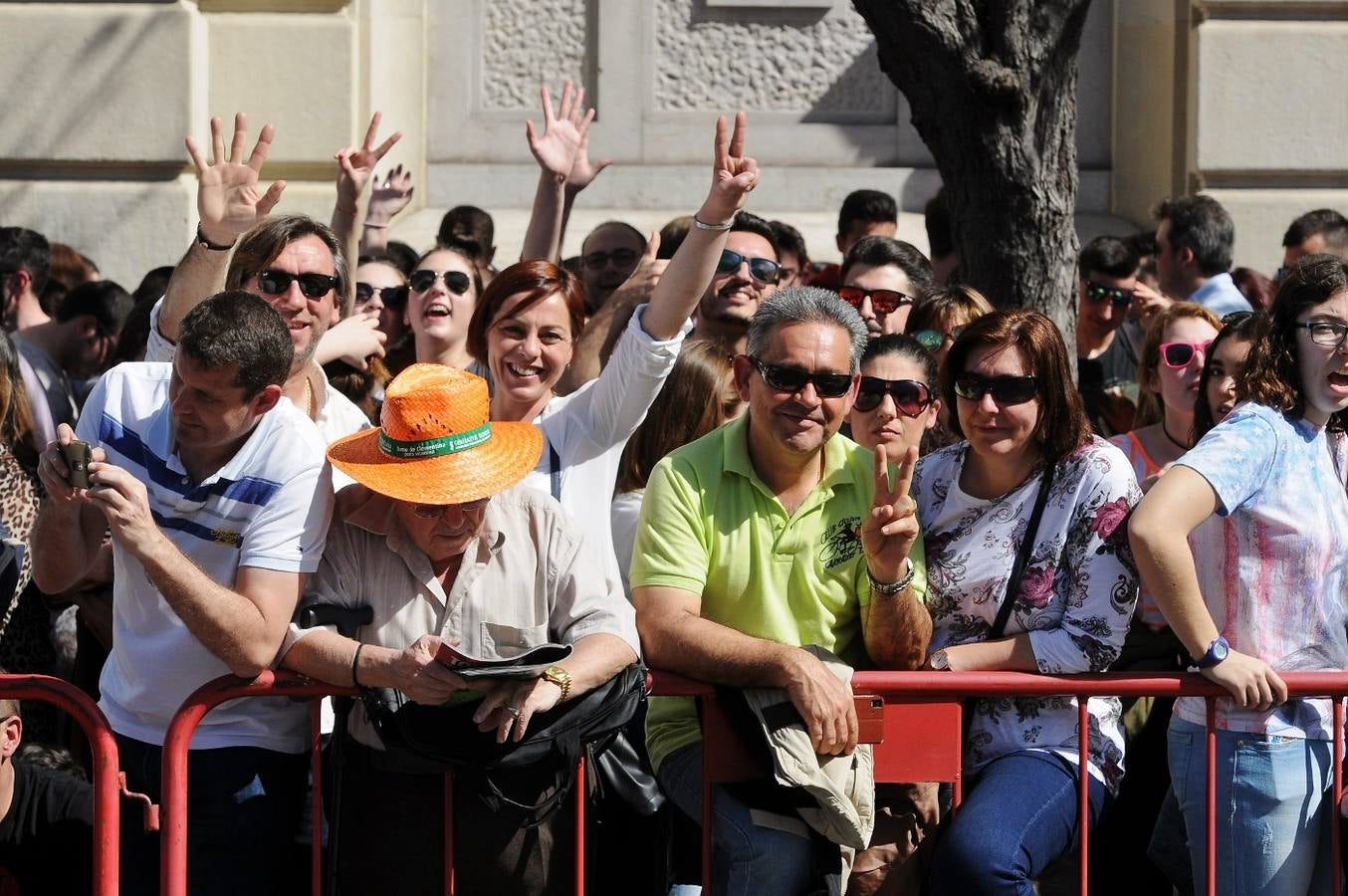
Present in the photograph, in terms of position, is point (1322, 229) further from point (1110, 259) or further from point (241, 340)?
point (241, 340)

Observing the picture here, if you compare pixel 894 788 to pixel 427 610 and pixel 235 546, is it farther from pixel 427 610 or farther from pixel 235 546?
pixel 235 546

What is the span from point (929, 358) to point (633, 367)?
98 centimetres

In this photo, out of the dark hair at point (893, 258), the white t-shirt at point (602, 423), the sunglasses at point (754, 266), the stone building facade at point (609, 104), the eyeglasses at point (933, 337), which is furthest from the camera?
the stone building facade at point (609, 104)

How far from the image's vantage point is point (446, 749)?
3740 mm

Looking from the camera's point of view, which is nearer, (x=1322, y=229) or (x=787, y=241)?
(x=787, y=241)

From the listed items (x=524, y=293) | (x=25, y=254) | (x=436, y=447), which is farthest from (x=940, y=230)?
(x=436, y=447)

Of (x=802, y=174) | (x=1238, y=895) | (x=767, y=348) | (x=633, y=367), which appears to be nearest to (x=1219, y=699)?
(x=1238, y=895)

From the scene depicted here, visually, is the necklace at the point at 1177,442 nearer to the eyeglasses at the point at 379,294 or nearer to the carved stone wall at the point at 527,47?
the eyeglasses at the point at 379,294

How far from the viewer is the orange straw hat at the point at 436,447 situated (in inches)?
150

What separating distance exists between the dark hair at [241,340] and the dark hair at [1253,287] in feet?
15.7

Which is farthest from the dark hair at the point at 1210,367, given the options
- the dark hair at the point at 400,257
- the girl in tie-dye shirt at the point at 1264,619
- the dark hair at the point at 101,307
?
the dark hair at the point at 101,307

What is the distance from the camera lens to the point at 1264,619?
4059 mm

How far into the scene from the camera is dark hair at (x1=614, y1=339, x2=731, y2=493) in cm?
497

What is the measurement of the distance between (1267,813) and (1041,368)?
115 centimetres
